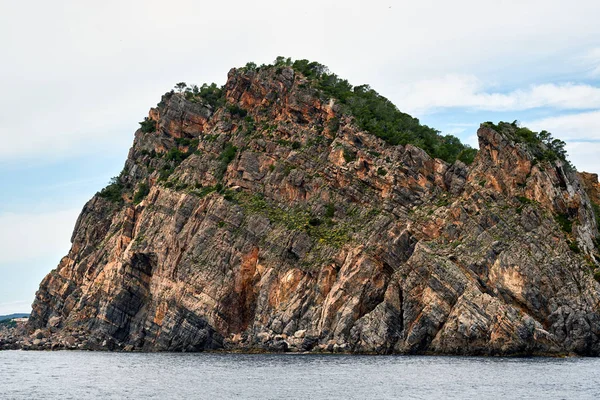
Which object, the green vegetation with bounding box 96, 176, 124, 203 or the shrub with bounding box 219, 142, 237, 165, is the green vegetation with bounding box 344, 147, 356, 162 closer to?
the shrub with bounding box 219, 142, 237, 165

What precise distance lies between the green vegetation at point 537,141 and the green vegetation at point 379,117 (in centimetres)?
948

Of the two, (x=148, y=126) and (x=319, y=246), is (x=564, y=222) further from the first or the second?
(x=148, y=126)

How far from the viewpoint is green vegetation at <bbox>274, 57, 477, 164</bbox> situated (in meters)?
141

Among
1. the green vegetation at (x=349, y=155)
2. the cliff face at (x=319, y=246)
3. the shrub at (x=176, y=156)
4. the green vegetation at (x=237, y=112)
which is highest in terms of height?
the green vegetation at (x=237, y=112)

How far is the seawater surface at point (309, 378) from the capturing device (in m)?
70.7

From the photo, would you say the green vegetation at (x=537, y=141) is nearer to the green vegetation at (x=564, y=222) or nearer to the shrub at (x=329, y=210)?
the green vegetation at (x=564, y=222)

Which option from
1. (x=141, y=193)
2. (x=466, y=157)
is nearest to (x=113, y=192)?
(x=141, y=193)

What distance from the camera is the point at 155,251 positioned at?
146 meters

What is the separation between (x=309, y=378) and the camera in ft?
273

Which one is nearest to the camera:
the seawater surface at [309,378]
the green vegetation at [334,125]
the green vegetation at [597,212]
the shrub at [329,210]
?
the seawater surface at [309,378]

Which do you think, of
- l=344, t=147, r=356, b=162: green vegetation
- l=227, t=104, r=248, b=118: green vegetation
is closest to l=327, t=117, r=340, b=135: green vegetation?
l=344, t=147, r=356, b=162: green vegetation

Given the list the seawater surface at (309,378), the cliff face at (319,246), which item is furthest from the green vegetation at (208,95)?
the seawater surface at (309,378)

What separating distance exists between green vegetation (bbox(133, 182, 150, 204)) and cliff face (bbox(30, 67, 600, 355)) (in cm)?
67

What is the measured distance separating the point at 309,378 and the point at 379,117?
8075 cm
